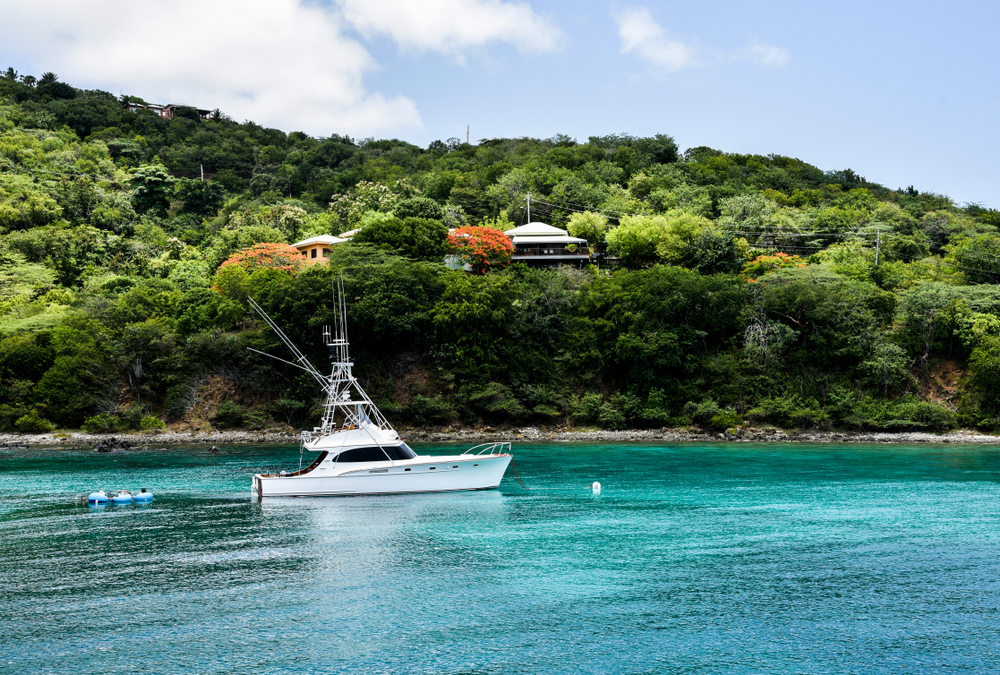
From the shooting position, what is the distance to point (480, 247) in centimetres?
5606

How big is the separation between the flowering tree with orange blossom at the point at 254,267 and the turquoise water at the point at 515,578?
23001mm

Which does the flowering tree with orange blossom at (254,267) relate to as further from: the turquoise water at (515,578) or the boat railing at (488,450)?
the turquoise water at (515,578)

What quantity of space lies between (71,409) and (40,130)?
2501 inches

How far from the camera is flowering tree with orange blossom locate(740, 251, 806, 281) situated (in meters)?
57.2

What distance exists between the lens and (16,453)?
1644 inches

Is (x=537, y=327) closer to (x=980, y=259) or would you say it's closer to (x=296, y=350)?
(x=296, y=350)

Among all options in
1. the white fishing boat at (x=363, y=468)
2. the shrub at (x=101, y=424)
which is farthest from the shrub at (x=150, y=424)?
the white fishing boat at (x=363, y=468)

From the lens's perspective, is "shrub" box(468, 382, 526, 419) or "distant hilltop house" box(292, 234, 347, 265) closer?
"shrub" box(468, 382, 526, 419)

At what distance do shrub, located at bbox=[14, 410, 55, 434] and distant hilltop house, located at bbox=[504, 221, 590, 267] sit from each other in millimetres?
34021

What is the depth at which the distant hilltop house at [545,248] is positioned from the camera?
6034cm

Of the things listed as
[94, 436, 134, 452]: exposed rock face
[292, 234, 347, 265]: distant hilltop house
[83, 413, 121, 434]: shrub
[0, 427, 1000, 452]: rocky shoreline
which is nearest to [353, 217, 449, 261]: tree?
[292, 234, 347, 265]: distant hilltop house

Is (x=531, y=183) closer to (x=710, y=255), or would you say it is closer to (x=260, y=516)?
(x=710, y=255)

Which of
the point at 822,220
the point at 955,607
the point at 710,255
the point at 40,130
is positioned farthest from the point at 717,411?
the point at 40,130

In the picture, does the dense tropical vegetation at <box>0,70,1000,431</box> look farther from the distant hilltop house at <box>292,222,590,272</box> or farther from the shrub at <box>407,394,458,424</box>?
the distant hilltop house at <box>292,222,590,272</box>
